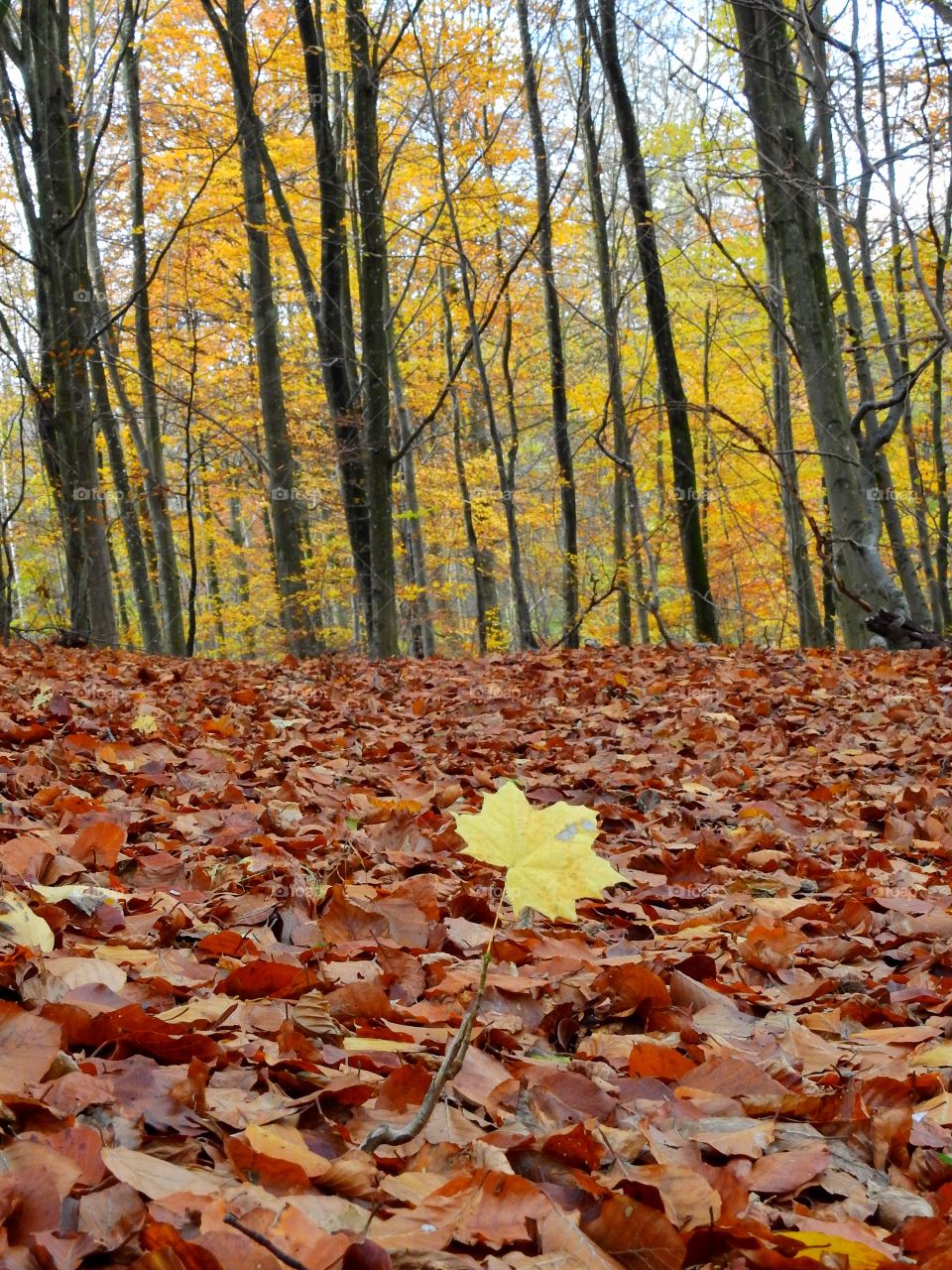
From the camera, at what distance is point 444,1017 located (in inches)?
63.3

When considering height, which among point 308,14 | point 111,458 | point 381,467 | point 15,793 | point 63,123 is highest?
point 308,14

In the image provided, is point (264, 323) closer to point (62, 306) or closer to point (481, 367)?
point (62, 306)

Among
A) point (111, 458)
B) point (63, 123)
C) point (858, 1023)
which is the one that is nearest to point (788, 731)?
point (858, 1023)

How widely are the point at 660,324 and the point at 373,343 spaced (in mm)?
2948

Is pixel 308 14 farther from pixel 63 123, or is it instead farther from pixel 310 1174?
pixel 310 1174

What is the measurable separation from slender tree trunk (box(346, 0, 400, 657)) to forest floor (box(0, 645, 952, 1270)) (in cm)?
524

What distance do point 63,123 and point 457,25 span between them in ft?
15.0

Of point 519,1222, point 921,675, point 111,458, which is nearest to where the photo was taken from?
point 519,1222

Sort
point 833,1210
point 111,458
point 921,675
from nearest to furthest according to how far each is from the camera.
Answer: point 833,1210, point 921,675, point 111,458

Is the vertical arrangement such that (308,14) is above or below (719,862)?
above

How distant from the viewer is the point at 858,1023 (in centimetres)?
183

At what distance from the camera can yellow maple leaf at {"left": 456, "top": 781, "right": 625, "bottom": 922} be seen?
1272 millimetres

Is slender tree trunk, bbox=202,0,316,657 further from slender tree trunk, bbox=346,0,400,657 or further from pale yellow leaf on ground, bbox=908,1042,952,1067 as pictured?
pale yellow leaf on ground, bbox=908,1042,952,1067

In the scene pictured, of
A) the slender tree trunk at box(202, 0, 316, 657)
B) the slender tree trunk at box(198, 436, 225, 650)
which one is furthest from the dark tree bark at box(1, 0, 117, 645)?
the slender tree trunk at box(198, 436, 225, 650)
